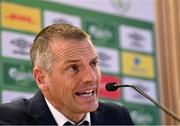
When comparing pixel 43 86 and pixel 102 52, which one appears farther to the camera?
pixel 102 52

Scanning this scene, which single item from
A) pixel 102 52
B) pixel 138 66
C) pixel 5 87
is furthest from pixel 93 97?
pixel 138 66

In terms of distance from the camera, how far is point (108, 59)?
4625 millimetres

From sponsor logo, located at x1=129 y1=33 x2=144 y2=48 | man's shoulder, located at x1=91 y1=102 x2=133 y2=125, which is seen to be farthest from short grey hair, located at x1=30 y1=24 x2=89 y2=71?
sponsor logo, located at x1=129 y1=33 x2=144 y2=48

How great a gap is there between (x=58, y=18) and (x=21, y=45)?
1.72 ft

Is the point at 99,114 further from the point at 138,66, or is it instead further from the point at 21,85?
the point at 138,66

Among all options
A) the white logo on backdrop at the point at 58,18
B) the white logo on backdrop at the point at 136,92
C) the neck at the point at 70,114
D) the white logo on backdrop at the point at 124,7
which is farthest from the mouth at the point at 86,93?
the white logo on backdrop at the point at 136,92

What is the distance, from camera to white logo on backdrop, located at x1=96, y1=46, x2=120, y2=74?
15.0ft

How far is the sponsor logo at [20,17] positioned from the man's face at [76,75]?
1724mm

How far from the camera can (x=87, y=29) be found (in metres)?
4.56

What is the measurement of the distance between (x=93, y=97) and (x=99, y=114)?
376 millimetres

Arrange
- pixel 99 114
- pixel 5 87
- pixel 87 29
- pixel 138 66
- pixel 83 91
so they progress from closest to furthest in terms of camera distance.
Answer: pixel 83 91
pixel 99 114
pixel 5 87
pixel 87 29
pixel 138 66

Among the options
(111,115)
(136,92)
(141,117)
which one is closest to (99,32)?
(136,92)

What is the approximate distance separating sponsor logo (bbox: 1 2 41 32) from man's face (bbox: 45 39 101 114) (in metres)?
1.72

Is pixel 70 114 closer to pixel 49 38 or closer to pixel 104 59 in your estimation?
pixel 49 38
